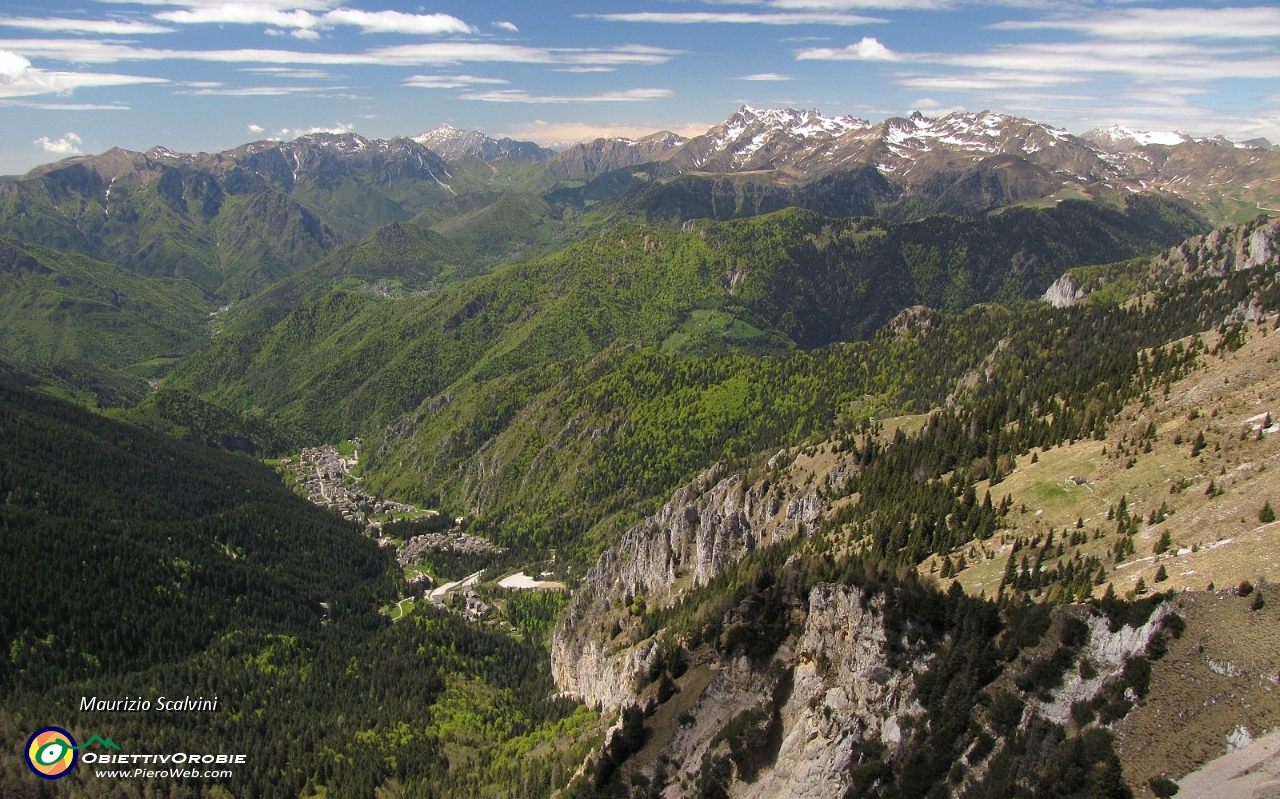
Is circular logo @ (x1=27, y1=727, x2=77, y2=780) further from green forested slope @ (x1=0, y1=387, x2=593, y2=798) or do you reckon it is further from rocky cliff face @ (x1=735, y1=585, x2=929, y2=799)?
rocky cliff face @ (x1=735, y1=585, x2=929, y2=799)

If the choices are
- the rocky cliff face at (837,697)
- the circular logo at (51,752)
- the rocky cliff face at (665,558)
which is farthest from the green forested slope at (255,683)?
the rocky cliff face at (837,697)

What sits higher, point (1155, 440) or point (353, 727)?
point (1155, 440)

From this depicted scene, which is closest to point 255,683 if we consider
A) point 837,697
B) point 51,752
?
point 51,752

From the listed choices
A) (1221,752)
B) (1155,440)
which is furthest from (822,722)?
(1155,440)

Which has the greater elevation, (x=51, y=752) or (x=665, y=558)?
(x=665, y=558)

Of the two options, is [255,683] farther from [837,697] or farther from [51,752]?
[837,697]

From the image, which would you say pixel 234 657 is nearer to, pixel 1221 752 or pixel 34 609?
pixel 34 609
